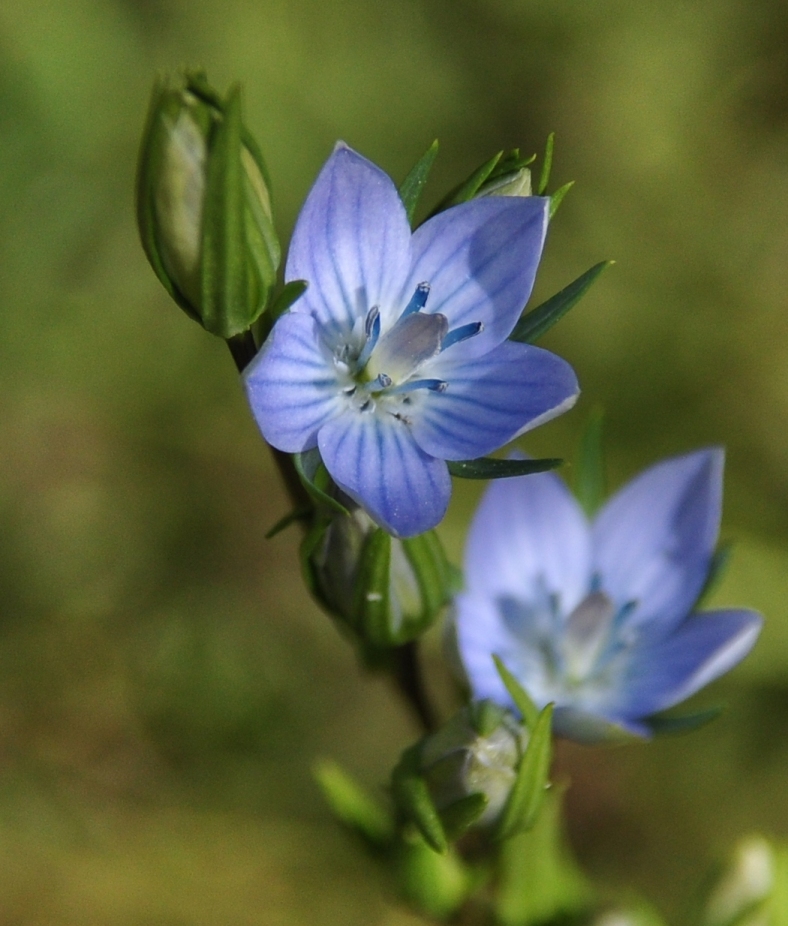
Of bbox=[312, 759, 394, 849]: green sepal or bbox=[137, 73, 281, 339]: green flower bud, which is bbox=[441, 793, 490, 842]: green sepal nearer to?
bbox=[312, 759, 394, 849]: green sepal

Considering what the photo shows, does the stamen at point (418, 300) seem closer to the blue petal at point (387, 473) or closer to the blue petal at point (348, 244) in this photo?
the blue petal at point (348, 244)

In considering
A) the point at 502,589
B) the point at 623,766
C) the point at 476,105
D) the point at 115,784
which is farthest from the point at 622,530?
the point at 476,105

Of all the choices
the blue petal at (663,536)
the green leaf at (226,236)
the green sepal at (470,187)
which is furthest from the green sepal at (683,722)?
the green leaf at (226,236)

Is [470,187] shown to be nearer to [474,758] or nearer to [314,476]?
[314,476]

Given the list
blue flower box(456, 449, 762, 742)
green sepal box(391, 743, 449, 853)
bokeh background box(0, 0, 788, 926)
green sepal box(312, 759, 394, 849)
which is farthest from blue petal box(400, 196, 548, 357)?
bokeh background box(0, 0, 788, 926)

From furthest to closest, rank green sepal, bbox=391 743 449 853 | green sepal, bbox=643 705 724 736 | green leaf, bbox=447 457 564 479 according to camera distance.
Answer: green sepal, bbox=643 705 724 736 → green sepal, bbox=391 743 449 853 → green leaf, bbox=447 457 564 479

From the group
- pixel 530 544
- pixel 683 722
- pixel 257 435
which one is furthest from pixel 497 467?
pixel 257 435
